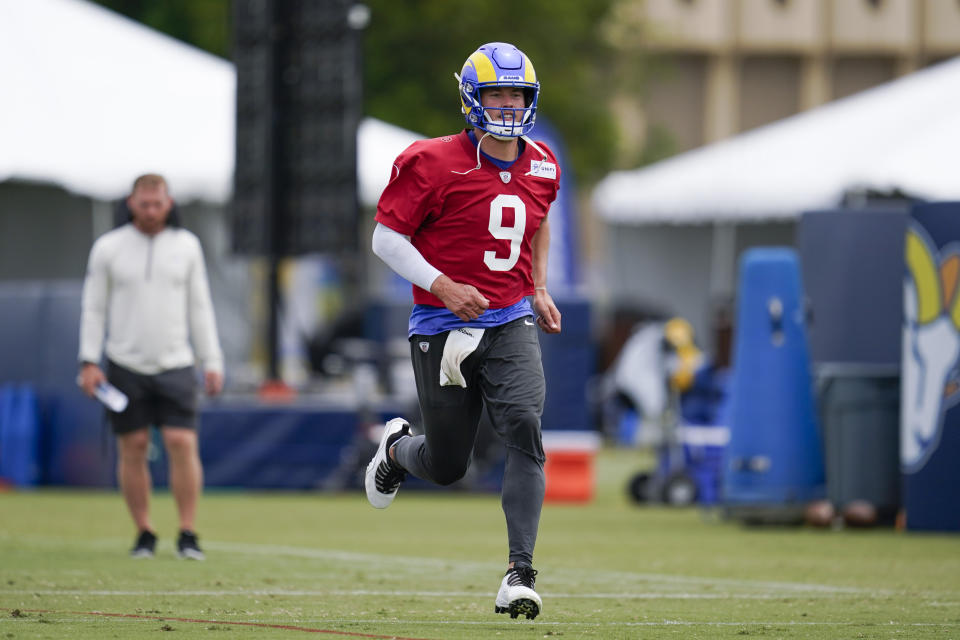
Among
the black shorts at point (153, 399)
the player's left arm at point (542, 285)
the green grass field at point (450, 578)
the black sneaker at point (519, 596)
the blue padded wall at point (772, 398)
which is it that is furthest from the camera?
the blue padded wall at point (772, 398)

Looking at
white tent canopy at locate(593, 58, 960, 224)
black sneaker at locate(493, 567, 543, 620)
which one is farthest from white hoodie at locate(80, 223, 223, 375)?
white tent canopy at locate(593, 58, 960, 224)

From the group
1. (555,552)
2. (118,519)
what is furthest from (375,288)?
(555,552)

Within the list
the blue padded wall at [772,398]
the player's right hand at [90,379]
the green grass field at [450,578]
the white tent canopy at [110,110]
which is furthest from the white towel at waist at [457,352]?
the white tent canopy at [110,110]

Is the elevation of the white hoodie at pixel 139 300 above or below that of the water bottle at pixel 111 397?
above

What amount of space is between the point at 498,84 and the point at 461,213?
0.51m

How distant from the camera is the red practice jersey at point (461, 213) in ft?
22.9

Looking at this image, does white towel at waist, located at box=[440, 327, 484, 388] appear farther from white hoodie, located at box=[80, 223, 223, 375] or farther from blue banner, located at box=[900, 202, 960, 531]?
blue banner, located at box=[900, 202, 960, 531]

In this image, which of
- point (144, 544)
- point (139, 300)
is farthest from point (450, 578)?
point (139, 300)

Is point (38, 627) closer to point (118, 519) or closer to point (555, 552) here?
point (555, 552)

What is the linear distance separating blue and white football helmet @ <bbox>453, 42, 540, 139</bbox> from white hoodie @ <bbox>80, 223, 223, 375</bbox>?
3206 millimetres

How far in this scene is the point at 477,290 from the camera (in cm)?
696

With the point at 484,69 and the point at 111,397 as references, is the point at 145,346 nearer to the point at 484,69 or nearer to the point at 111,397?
the point at 111,397

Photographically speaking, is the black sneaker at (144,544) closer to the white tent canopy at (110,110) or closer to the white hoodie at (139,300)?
the white hoodie at (139,300)

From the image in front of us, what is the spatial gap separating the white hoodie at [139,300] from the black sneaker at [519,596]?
3.70 m
